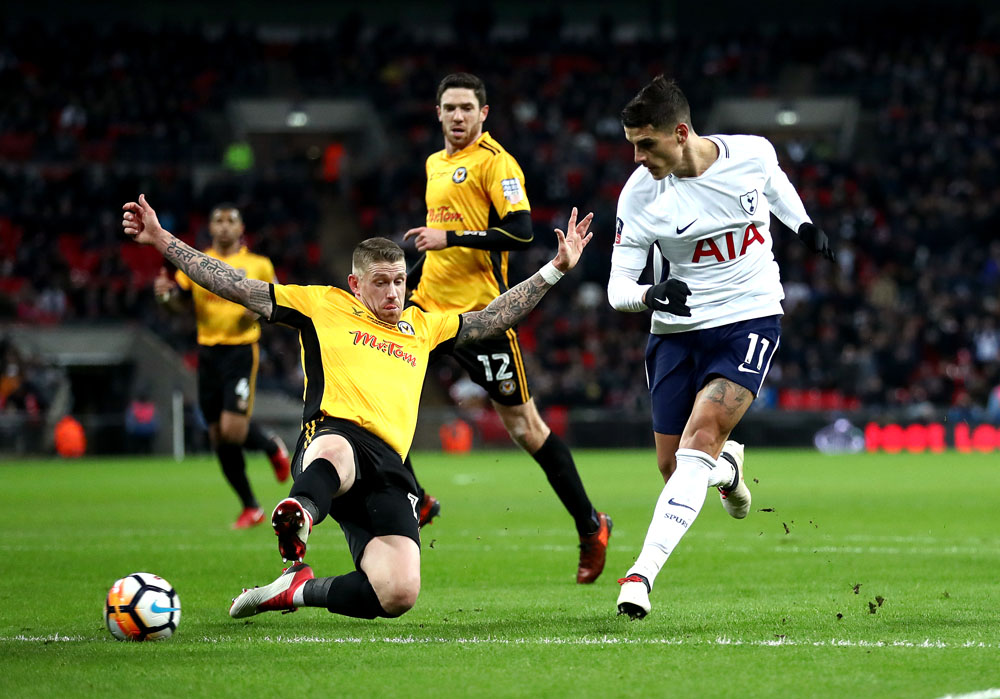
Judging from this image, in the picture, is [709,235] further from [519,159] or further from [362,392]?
[519,159]

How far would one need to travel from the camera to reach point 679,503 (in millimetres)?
6180

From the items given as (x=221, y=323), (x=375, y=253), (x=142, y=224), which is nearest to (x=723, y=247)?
(x=375, y=253)

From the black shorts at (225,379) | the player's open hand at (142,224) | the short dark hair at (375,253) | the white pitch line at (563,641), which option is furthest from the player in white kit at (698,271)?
the black shorts at (225,379)

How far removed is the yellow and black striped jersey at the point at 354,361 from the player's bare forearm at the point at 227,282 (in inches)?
2.3

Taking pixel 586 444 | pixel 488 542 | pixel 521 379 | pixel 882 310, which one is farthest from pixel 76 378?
pixel 521 379

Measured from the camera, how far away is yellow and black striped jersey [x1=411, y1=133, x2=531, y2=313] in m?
8.31

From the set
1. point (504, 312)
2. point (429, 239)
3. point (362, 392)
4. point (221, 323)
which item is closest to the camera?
point (362, 392)

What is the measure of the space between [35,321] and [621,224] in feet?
77.1

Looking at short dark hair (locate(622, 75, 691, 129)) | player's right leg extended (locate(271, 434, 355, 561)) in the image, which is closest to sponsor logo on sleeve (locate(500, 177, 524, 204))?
short dark hair (locate(622, 75, 691, 129))

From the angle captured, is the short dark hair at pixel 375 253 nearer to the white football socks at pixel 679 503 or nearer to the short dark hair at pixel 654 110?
the short dark hair at pixel 654 110

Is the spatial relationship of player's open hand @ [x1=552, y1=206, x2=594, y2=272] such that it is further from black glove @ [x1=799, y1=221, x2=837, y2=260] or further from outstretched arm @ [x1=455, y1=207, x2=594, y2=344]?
black glove @ [x1=799, y1=221, x2=837, y2=260]

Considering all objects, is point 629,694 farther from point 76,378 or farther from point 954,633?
point 76,378

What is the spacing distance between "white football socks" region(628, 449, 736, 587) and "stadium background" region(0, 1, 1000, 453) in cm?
1986

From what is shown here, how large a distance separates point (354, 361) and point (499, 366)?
6.65 feet
